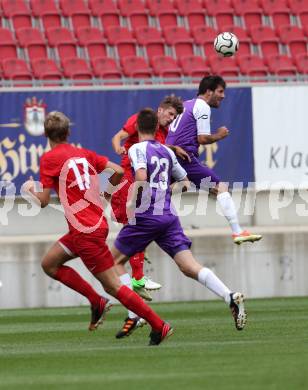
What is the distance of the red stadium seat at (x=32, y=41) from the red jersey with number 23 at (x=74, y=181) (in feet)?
37.3

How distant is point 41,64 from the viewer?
67.6 ft

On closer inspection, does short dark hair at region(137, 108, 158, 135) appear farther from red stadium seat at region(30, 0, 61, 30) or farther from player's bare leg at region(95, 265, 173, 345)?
red stadium seat at region(30, 0, 61, 30)

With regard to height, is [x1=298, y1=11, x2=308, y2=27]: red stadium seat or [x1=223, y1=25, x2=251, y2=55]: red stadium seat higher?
[x1=298, y1=11, x2=308, y2=27]: red stadium seat

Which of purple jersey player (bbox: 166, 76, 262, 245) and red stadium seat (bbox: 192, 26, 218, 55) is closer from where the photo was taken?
purple jersey player (bbox: 166, 76, 262, 245)

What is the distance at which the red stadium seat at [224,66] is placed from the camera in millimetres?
21359

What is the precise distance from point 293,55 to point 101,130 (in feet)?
20.7

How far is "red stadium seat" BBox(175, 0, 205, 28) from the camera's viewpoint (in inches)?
913

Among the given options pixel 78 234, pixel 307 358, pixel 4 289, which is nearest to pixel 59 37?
pixel 4 289

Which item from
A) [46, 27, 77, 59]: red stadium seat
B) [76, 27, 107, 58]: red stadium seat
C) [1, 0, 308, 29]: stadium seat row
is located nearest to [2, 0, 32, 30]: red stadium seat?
[1, 0, 308, 29]: stadium seat row

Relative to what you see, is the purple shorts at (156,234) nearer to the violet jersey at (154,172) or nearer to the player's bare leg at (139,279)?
the violet jersey at (154,172)

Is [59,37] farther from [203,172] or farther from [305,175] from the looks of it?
[203,172]

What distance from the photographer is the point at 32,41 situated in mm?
21359

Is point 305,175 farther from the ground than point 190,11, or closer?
closer

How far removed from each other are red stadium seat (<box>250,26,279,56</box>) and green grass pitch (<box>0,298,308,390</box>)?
966cm
